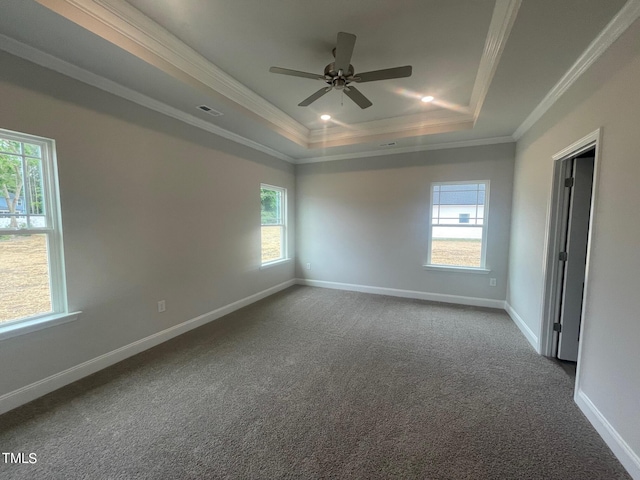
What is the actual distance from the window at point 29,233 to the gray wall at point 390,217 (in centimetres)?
380

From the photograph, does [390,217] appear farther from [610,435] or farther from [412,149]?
[610,435]

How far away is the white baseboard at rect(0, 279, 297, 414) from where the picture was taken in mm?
1953

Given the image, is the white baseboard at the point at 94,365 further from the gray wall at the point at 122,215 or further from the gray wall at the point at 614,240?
the gray wall at the point at 614,240

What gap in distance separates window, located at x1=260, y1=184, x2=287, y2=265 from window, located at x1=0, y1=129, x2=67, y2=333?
2737 mm

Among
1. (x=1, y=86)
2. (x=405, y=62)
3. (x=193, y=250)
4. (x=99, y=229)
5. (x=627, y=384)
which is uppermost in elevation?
(x=405, y=62)

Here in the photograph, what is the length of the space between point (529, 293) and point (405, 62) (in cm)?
296

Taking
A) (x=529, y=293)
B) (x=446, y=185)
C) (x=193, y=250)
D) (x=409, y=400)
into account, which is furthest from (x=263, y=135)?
(x=529, y=293)

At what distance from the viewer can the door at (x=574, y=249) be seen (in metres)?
2.47

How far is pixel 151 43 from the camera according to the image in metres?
2.10

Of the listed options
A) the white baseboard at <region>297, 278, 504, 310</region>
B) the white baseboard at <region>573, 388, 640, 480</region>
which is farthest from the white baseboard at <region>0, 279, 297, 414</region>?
the white baseboard at <region>573, 388, 640, 480</region>

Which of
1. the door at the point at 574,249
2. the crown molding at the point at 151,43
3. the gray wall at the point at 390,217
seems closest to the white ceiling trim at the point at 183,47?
the crown molding at the point at 151,43

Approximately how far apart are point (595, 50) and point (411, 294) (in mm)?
3671

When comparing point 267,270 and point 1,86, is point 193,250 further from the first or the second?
point 1,86

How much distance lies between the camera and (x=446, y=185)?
14.4 ft
